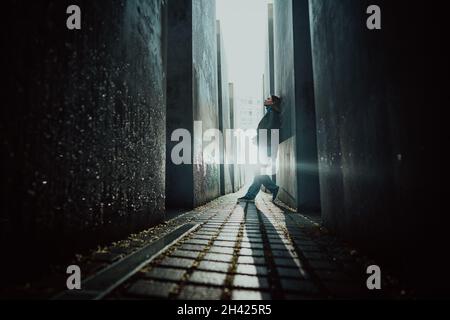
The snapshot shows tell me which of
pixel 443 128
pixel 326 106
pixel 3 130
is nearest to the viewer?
pixel 443 128

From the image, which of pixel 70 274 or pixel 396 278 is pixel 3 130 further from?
pixel 396 278

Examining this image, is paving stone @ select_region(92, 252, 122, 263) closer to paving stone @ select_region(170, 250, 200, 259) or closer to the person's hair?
paving stone @ select_region(170, 250, 200, 259)

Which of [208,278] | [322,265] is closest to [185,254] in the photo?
[208,278]

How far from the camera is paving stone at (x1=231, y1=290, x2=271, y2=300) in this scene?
1.44 meters

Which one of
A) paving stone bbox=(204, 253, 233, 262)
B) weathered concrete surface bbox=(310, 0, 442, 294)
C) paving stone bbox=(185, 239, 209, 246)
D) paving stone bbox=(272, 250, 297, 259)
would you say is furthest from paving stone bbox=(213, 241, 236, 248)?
weathered concrete surface bbox=(310, 0, 442, 294)

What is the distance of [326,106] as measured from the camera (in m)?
3.16

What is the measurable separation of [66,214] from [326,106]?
123 inches

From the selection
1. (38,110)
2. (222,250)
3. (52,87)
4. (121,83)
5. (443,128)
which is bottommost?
(222,250)

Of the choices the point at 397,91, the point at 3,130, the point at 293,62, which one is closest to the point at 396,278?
the point at 397,91

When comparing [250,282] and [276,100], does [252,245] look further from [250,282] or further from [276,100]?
[276,100]

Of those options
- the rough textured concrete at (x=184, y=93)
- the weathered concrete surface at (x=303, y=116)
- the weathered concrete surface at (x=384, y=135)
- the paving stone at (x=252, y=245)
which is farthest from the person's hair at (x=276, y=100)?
the paving stone at (x=252, y=245)

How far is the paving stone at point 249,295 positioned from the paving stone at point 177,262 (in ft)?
1.84

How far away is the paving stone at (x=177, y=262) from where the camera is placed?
1941 mm

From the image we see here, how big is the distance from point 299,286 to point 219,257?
803 millimetres
